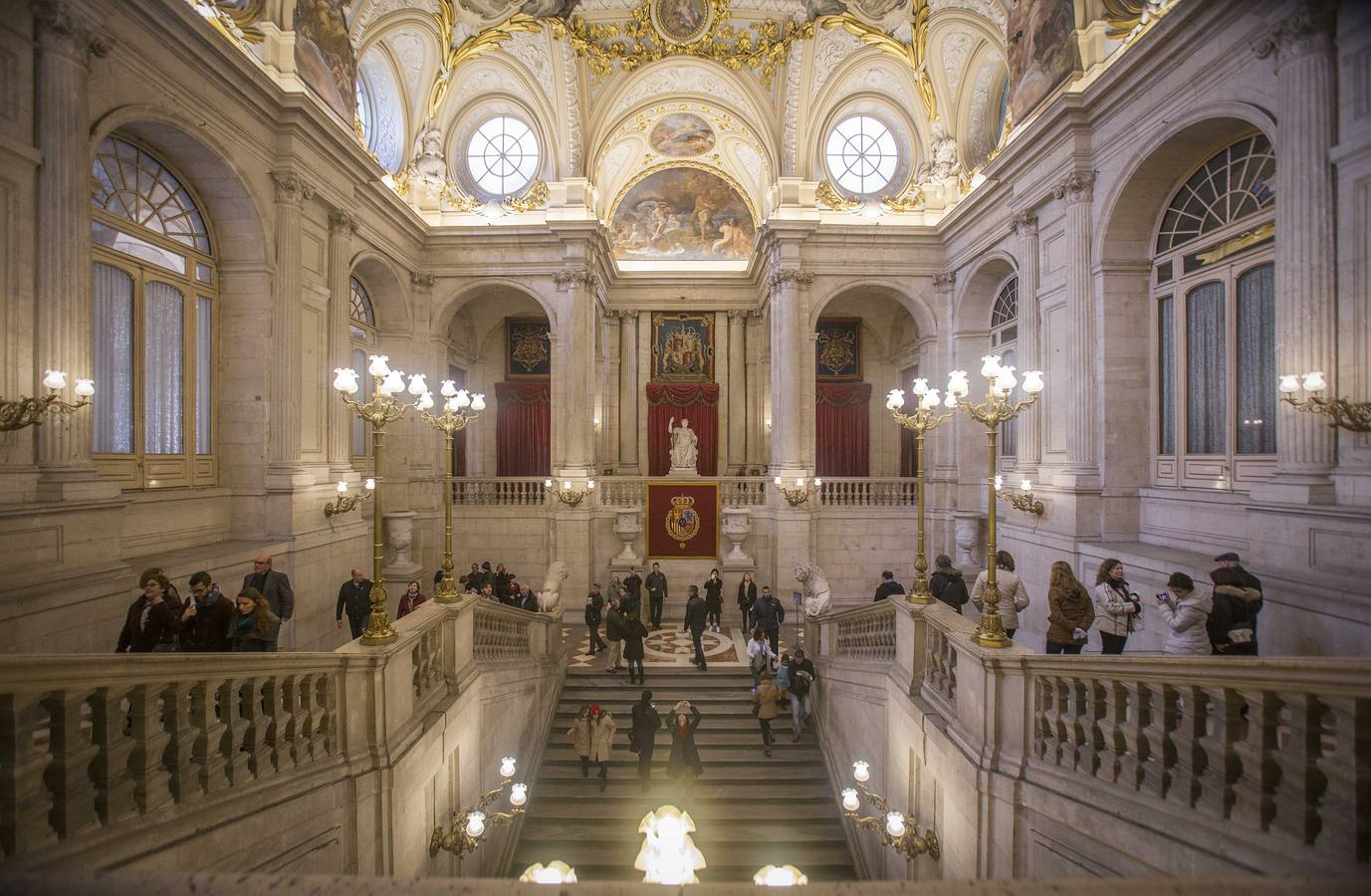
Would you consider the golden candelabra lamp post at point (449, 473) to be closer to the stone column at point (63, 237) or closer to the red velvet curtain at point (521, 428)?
the stone column at point (63, 237)

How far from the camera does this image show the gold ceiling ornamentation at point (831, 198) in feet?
54.2

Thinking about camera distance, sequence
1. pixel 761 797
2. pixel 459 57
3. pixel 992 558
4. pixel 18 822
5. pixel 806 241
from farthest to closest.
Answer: pixel 806 241
pixel 459 57
pixel 761 797
pixel 992 558
pixel 18 822

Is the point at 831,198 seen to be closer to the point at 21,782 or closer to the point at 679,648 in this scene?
the point at 679,648

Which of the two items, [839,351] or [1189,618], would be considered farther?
[839,351]

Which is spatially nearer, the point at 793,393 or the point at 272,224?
the point at 272,224

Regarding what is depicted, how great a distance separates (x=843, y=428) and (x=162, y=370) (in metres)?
17.3

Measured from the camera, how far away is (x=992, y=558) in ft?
19.6

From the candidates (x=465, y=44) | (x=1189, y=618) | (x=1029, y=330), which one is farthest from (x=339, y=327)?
(x=1189, y=618)

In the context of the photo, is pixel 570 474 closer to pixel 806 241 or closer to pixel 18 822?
pixel 806 241

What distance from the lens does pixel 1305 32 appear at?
6.79 metres

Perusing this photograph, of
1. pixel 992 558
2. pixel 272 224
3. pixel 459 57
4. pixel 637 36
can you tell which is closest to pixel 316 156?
pixel 272 224

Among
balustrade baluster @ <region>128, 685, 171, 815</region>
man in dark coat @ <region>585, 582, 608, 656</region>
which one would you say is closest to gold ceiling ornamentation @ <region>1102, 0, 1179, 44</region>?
man in dark coat @ <region>585, 582, 608, 656</region>

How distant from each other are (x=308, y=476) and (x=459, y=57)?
10617mm

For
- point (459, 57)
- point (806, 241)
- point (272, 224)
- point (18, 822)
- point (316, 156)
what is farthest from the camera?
point (806, 241)
